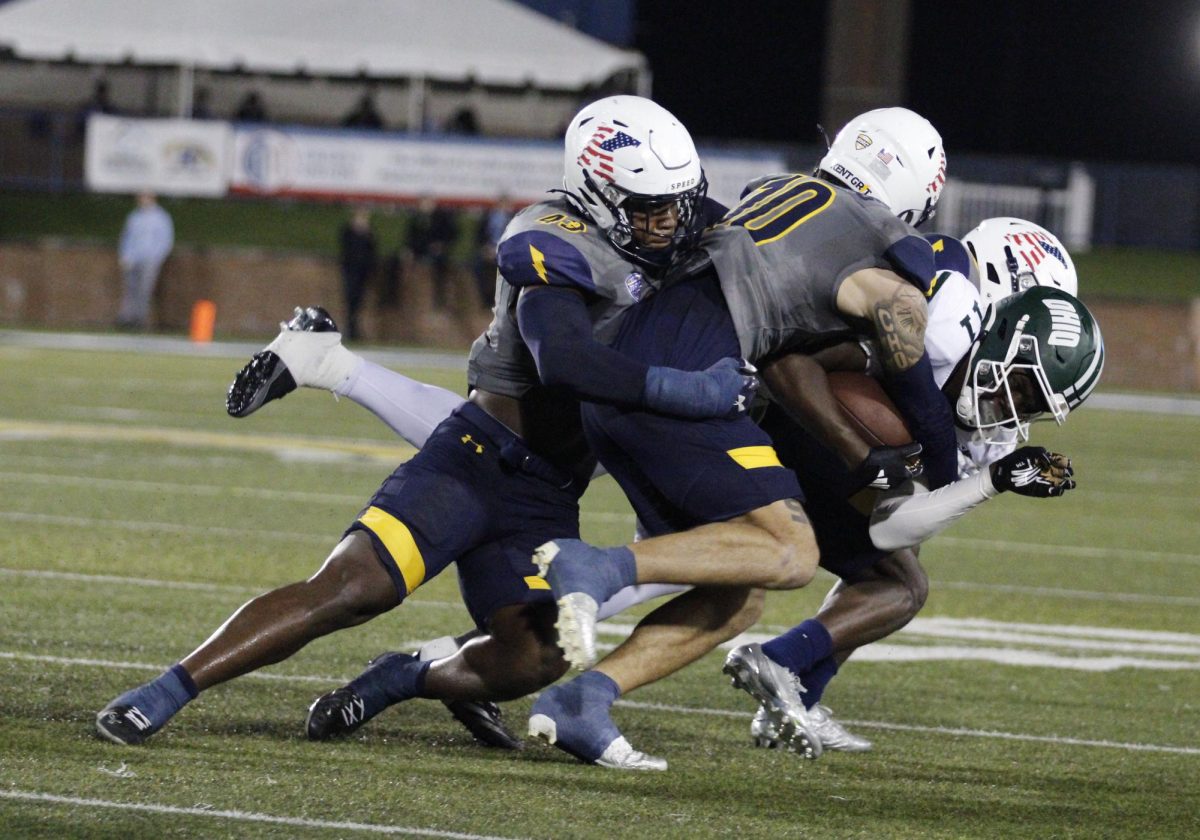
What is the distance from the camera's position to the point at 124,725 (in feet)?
14.6

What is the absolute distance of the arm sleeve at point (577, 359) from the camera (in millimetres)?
4406

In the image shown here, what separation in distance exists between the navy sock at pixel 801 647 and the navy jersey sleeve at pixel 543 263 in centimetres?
103

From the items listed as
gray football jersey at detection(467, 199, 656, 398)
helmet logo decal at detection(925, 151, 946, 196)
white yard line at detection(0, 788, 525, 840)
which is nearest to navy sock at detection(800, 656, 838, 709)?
gray football jersey at detection(467, 199, 656, 398)

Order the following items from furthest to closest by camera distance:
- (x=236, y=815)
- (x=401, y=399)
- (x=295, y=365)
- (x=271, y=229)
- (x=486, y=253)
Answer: (x=271, y=229) → (x=486, y=253) → (x=401, y=399) → (x=295, y=365) → (x=236, y=815)

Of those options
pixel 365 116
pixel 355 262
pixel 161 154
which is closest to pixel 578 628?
pixel 355 262

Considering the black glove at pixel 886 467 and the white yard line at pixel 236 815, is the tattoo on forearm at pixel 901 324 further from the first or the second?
the white yard line at pixel 236 815

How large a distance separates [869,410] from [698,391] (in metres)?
0.71

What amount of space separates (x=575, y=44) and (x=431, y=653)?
798 inches

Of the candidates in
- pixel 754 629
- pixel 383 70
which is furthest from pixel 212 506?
pixel 383 70

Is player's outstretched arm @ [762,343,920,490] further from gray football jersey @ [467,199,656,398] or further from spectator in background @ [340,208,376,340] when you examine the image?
spectator in background @ [340,208,376,340]

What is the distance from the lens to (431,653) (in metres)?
4.99

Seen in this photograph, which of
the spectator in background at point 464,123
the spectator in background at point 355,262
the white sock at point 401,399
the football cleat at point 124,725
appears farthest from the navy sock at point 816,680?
the spectator in background at point 464,123

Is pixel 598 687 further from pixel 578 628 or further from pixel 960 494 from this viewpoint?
pixel 960 494

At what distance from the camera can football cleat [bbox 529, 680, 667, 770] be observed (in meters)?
4.53
